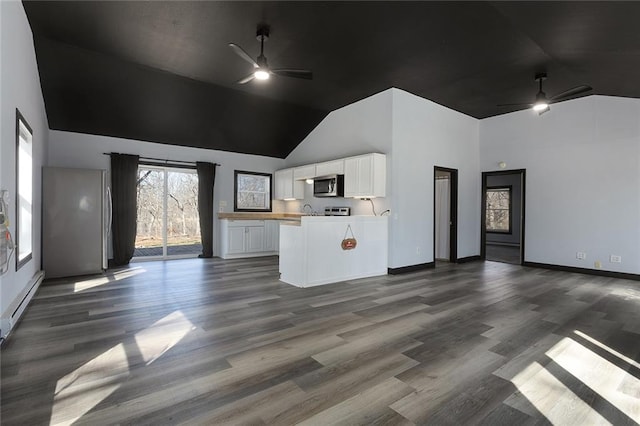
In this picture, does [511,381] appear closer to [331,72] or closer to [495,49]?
[495,49]

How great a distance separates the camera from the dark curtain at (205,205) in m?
7.16

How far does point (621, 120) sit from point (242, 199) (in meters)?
7.60

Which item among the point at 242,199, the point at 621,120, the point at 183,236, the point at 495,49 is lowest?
the point at 183,236

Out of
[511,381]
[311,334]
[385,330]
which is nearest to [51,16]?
[311,334]

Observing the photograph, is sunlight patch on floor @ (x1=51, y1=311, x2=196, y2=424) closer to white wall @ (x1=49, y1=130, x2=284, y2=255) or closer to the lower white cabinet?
the lower white cabinet

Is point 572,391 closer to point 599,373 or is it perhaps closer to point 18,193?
point 599,373

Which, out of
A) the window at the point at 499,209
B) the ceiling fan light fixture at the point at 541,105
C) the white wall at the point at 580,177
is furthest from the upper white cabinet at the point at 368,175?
the window at the point at 499,209

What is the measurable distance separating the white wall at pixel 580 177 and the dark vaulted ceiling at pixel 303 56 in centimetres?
49

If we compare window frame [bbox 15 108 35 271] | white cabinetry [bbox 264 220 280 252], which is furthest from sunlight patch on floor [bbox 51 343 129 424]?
white cabinetry [bbox 264 220 280 252]

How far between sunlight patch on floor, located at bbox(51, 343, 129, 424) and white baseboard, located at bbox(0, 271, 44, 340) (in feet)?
3.27

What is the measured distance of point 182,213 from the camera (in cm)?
718

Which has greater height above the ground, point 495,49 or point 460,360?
point 495,49

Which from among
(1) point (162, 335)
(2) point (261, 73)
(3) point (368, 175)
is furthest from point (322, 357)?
(3) point (368, 175)

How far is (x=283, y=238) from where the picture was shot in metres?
5.05
